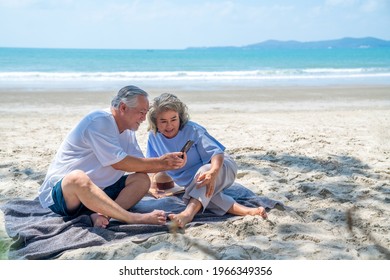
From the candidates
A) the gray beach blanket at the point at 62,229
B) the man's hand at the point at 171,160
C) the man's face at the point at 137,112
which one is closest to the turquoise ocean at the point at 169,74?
the gray beach blanket at the point at 62,229

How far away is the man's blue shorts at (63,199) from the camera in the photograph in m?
3.25

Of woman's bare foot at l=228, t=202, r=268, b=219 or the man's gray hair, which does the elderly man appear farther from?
woman's bare foot at l=228, t=202, r=268, b=219

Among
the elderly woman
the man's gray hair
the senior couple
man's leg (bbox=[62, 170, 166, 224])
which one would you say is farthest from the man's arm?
the man's gray hair

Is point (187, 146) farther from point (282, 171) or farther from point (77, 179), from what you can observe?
point (282, 171)

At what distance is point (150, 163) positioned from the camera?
3.30m

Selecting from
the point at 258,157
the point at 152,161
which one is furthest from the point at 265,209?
the point at 258,157

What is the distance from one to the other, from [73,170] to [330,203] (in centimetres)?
187

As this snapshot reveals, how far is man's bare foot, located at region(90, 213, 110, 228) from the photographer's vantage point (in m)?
3.21

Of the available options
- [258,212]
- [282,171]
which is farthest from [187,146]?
[282,171]
